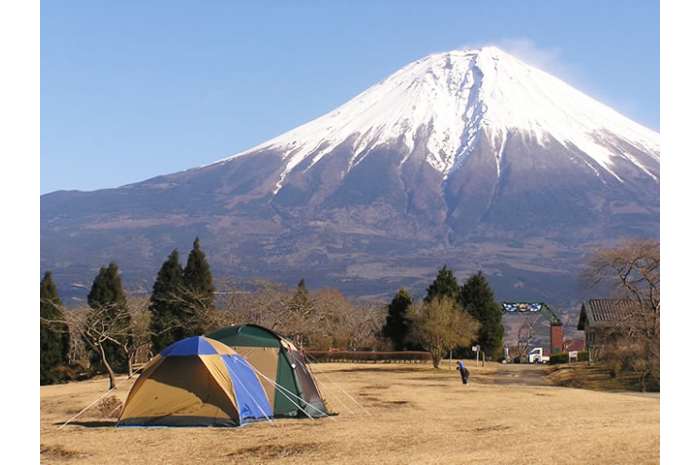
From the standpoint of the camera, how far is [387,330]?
5609cm

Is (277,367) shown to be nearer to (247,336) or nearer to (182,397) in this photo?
(247,336)

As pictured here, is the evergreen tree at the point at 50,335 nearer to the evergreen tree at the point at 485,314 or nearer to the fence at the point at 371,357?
the fence at the point at 371,357

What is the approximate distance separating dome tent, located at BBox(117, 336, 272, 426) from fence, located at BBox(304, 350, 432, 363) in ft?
107

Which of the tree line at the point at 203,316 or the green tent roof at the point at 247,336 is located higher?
the green tent roof at the point at 247,336

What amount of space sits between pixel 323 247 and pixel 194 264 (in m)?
129

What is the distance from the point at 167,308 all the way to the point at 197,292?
7.06 feet

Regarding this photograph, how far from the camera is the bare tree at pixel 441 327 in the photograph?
4394 centimetres

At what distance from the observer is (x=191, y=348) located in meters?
16.0

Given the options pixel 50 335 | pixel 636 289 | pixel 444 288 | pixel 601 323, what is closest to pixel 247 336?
pixel 636 289

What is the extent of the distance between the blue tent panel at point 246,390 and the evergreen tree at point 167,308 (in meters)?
27.8

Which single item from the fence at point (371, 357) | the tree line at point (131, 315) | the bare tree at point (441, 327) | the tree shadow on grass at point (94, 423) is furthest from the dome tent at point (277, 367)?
the fence at point (371, 357)
